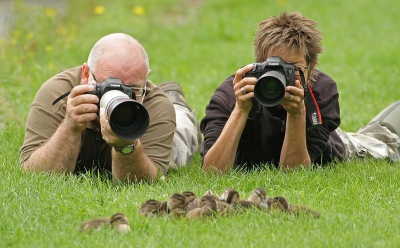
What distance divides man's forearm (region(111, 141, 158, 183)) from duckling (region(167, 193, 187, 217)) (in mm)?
666

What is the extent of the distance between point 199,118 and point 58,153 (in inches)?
104

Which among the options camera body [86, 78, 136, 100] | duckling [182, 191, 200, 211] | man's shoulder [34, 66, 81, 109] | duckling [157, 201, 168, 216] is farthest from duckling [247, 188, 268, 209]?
man's shoulder [34, 66, 81, 109]

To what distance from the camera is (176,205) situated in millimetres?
3885

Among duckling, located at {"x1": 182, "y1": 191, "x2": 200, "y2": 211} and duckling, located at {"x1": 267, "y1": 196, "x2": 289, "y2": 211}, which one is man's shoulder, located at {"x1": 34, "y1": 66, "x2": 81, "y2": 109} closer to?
duckling, located at {"x1": 182, "y1": 191, "x2": 200, "y2": 211}

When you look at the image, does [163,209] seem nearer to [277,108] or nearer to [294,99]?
[294,99]

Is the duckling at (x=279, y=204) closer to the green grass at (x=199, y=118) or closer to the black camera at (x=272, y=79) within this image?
the green grass at (x=199, y=118)

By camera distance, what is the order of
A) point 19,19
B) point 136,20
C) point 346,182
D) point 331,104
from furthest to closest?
1. point 136,20
2. point 19,19
3. point 331,104
4. point 346,182

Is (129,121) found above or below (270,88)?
below

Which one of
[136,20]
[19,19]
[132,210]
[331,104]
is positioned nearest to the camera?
[132,210]

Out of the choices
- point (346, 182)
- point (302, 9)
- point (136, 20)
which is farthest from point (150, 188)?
point (302, 9)

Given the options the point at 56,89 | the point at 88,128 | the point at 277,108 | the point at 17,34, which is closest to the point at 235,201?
the point at 277,108

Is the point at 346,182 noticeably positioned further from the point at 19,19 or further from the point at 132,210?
the point at 19,19

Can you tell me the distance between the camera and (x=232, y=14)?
14062 millimetres

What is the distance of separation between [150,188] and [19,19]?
5.52 meters
